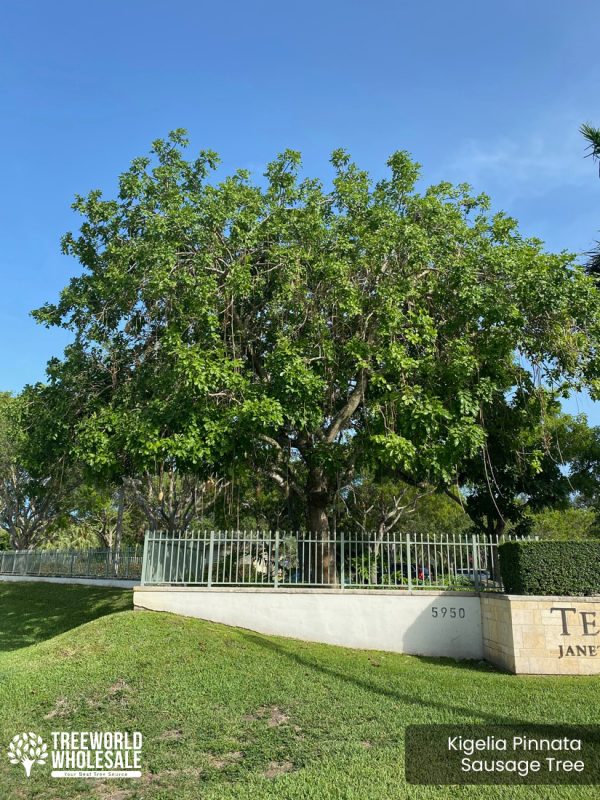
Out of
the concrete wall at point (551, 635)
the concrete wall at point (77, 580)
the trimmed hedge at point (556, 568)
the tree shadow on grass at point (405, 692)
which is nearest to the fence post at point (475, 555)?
the trimmed hedge at point (556, 568)

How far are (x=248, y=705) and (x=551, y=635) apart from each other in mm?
5450

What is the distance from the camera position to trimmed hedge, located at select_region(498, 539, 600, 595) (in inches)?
402

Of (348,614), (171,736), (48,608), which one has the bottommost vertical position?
(48,608)

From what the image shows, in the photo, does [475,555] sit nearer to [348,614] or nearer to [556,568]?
[556,568]

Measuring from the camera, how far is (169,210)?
474 inches

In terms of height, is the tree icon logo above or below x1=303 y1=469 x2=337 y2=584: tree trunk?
below

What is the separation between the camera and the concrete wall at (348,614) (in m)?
11.2

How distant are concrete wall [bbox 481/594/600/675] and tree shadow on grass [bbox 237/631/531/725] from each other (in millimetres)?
546

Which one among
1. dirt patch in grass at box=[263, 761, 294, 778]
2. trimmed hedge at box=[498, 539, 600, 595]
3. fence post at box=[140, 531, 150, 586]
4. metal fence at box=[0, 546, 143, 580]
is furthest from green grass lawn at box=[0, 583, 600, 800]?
Answer: metal fence at box=[0, 546, 143, 580]

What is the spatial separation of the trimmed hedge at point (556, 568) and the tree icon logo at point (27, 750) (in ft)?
25.3

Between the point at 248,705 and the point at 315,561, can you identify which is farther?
the point at 315,561

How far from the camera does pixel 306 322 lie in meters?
12.5

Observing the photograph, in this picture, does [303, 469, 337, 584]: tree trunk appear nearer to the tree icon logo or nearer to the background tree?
the tree icon logo

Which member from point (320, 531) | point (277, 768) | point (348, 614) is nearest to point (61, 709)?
point (277, 768)
